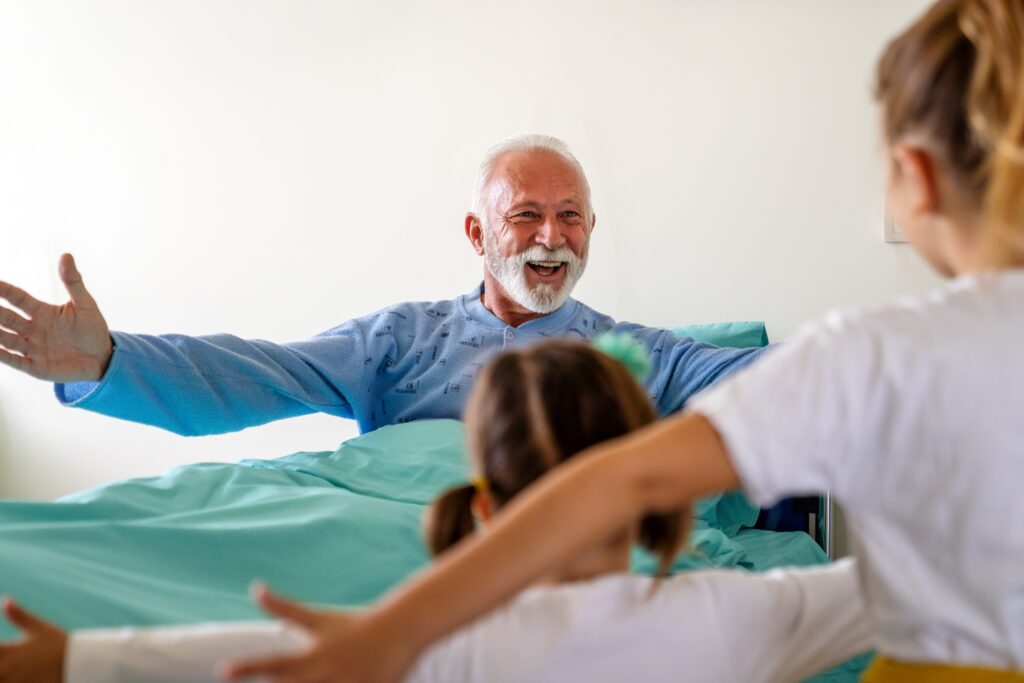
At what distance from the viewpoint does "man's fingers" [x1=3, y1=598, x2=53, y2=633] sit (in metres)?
0.87

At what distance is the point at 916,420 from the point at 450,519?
1.29 feet

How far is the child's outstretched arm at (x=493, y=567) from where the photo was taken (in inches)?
24.9

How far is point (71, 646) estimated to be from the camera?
2.82ft

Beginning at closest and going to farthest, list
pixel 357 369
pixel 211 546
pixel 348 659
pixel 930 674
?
pixel 348 659 < pixel 930 674 < pixel 211 546 < pixel 357 369

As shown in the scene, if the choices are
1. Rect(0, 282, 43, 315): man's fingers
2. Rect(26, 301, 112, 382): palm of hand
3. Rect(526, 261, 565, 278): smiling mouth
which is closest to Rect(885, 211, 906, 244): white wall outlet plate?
Rect(526, 261, 565, 278): smiling mouth

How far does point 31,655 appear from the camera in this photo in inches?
34.3

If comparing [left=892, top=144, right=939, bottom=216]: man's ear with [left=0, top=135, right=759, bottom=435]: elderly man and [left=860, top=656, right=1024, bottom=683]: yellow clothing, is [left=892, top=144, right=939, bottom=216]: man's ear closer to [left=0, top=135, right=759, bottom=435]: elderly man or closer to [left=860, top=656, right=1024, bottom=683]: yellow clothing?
[left=860, top=656, right=1024, bottom=683]: yellow clothing

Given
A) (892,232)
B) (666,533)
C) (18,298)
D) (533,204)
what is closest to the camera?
(666,533)

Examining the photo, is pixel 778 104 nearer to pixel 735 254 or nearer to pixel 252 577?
pixel 735 254

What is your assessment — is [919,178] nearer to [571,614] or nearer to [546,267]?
[571,614]

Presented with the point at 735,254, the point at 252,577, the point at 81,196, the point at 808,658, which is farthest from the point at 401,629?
the point at 81,196

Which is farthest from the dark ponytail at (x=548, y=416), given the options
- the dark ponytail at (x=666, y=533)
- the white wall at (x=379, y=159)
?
the white wall at (x=379, y=159)

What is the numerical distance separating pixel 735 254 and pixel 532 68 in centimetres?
78

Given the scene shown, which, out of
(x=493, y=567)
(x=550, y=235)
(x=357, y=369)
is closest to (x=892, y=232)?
(x=550, y=235)
